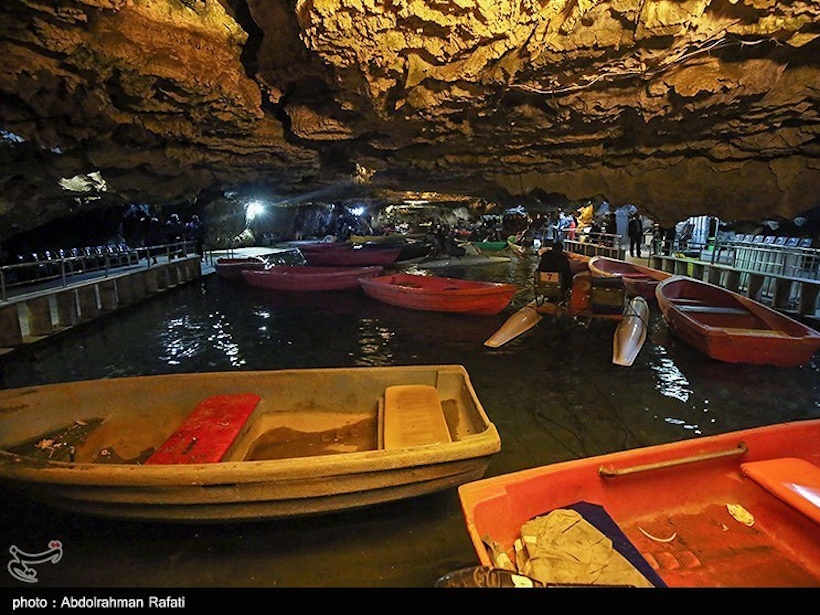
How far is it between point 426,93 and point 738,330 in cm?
728

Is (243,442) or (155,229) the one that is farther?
(155,229)

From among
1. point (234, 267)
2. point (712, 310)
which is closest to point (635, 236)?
point (712, 310)

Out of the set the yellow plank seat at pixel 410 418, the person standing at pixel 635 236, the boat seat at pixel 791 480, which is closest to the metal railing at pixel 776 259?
the person standing at pixel 635 236

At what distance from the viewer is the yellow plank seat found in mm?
4012

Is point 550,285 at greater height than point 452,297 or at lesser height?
Answer: greater

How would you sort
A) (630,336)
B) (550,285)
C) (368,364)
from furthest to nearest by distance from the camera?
(550,285)
(630,336)
(368,364)

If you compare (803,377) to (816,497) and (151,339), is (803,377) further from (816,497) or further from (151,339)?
(151,339)

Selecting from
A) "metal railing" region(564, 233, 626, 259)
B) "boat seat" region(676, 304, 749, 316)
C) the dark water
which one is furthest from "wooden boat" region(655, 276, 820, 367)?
"metal railing" region(564, 233, 626, 259)

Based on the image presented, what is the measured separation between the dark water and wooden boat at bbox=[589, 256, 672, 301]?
242cm

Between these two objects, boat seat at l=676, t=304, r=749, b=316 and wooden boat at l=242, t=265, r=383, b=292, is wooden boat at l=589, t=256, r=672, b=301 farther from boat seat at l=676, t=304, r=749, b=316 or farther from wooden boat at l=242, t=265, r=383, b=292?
wooden boat at l=242, t=265, r=383, b=292

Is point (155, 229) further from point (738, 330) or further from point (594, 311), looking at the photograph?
point (738, 330)

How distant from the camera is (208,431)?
4.16 meters

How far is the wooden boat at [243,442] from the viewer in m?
3.22

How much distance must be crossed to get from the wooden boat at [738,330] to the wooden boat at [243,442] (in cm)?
558
